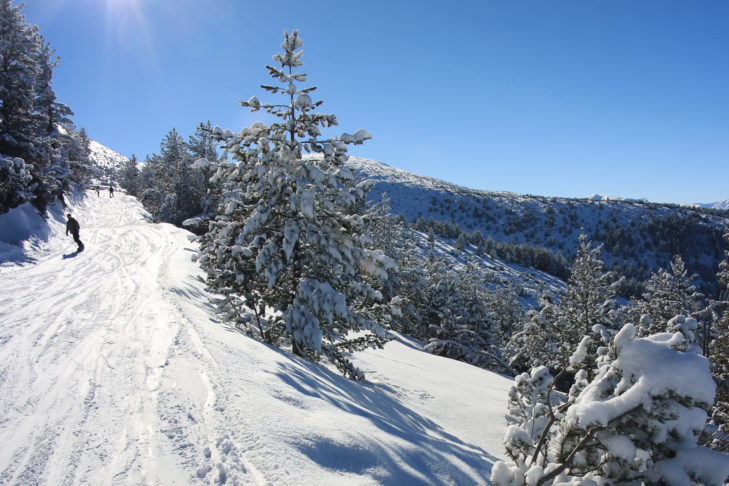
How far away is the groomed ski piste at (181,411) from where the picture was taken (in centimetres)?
353

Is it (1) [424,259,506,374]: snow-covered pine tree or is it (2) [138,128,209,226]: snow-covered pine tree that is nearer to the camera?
(1) [424,259,506,374]: snow-covered pine tree

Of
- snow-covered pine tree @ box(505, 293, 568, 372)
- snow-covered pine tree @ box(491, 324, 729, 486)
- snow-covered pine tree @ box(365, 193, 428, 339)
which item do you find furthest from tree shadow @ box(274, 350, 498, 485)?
snow-covered pine tree @ box(365, 193, 428, 339)

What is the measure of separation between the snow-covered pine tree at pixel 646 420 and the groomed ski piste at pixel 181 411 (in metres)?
2.01

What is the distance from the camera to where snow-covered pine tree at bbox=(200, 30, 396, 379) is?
8938 millimetres

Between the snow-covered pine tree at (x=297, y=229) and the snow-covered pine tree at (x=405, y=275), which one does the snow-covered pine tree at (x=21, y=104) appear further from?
the snow-covered pine tree at (x=405, y=275)

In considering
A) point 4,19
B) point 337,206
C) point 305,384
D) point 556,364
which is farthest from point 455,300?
point 4,19

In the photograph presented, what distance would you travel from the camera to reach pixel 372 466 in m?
3.96

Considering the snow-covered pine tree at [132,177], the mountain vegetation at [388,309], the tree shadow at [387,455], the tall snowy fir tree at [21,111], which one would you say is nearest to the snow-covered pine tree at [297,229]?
the mountain vegetation at [388,309]

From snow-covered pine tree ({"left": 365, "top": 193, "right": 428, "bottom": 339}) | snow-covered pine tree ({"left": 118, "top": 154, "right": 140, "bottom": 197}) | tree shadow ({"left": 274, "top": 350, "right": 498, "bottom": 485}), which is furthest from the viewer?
snow-covered pine tree ({"left": 118, "top": 154, "right": 140, "bottom": 197})

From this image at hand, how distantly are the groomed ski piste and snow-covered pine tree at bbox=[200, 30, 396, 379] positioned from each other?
1.56 m

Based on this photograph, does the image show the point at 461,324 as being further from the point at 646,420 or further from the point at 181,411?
the point at 646,420

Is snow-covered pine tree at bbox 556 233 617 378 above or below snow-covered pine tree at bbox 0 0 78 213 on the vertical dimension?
below

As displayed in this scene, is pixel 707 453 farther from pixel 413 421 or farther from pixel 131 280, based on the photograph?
pixel 131 280

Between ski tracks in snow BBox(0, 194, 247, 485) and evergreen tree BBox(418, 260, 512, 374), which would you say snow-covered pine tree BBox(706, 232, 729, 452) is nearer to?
evergreen tree BBox(418, 260, 512, 374)
